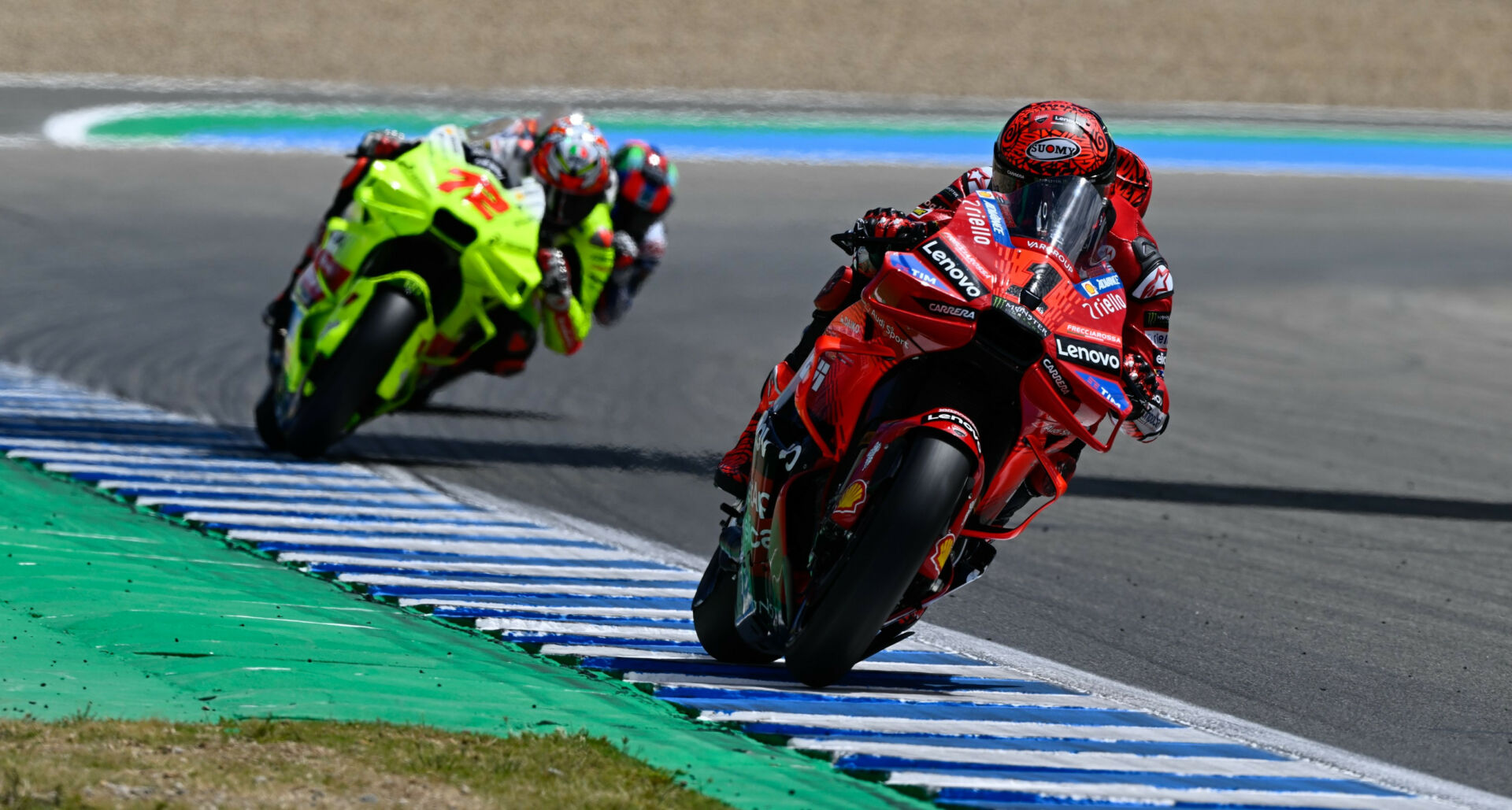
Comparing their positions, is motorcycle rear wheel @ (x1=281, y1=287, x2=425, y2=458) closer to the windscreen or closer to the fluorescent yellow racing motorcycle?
the fluorescent yellow racing motorcycle

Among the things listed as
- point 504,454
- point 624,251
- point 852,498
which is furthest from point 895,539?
point 624,251

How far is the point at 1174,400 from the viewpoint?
13211 mm

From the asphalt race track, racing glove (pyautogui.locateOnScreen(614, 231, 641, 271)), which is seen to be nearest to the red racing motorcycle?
the asphalt race track

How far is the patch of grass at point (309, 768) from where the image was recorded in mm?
4074

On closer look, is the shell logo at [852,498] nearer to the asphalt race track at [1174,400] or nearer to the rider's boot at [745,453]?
the rider's boot at [745,453]

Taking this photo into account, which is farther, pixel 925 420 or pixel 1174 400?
pixel 1174 400

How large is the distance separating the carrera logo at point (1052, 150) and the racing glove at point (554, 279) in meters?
4.91

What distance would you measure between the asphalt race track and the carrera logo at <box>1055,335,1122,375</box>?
122 centimetres

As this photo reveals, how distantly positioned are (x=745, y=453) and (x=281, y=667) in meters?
1.55

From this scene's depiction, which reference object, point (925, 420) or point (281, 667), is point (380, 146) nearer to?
point (281, 667)

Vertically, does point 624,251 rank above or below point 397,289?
above

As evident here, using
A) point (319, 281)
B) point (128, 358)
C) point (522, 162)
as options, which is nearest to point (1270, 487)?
point (522, 162)

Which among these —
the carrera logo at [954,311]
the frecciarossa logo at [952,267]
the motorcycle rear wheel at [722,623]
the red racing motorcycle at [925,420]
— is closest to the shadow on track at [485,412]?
the motorcycle rear wheel at [722,623]

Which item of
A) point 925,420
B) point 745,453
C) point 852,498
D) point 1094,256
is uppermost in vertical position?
point 1094,256
